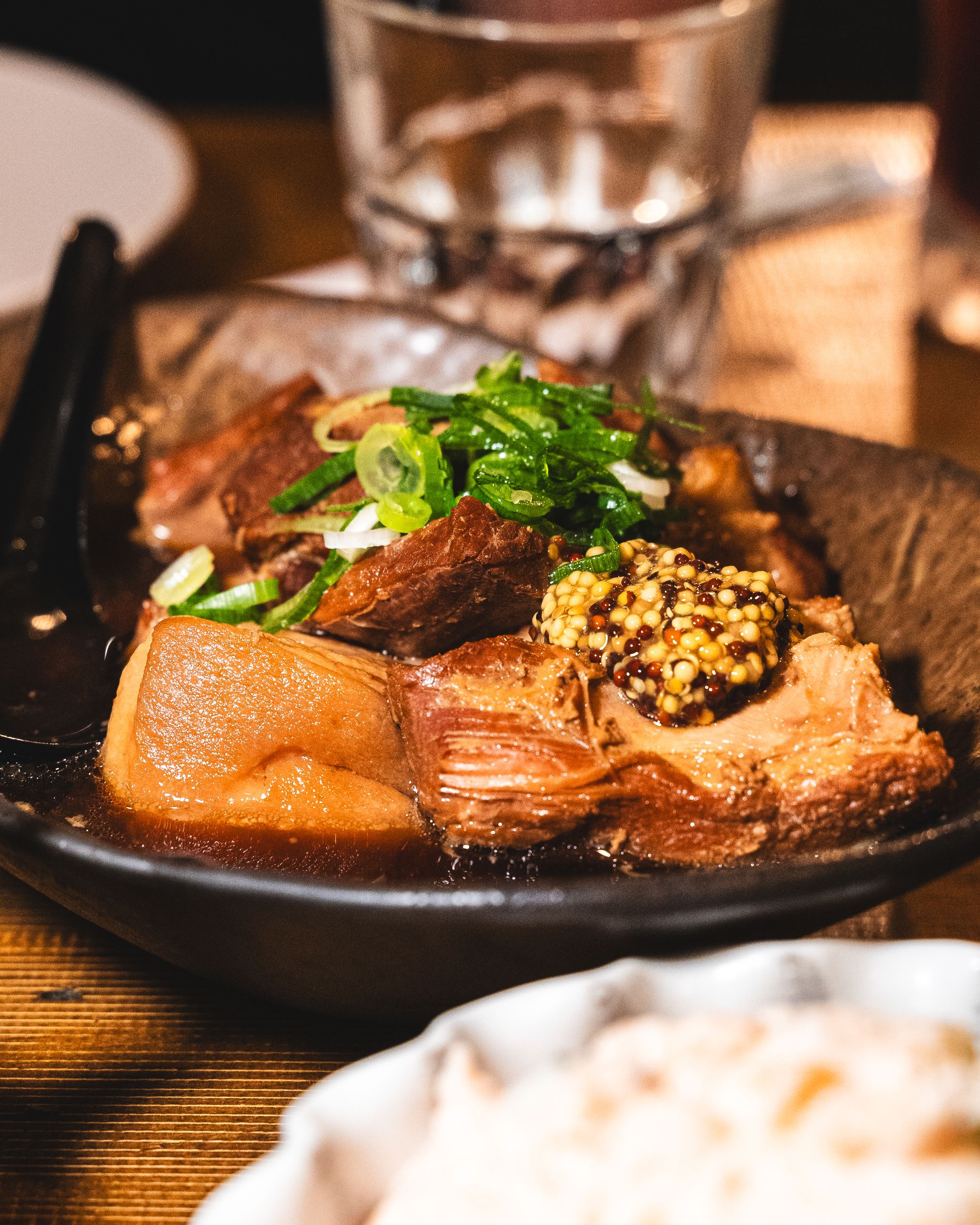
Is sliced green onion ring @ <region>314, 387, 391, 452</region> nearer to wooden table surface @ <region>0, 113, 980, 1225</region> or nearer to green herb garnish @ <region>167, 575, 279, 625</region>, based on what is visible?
green herb garnish @ <region>167, 575, 279, 625</region>

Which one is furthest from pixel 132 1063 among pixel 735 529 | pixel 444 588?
pixel 735 529

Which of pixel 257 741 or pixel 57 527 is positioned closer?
pixel 257 741

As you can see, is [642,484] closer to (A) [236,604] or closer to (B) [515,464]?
(B) [515,464]

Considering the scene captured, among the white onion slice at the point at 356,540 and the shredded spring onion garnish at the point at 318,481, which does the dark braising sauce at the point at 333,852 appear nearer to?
the white onion slice at the point at 356,540

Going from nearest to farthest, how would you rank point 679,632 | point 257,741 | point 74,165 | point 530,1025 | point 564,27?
point 530,1025 < point 679,632 < point 257,741 < point 564,27 < point 74,165

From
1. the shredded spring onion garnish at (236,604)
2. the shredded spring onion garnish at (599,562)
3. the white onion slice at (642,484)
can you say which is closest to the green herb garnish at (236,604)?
the shredded spring onion garnish at (236,604)

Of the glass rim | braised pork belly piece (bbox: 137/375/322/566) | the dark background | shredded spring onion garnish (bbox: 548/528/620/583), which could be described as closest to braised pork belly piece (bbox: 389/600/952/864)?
shredded spring onion garnish (bbox: 548/528/620/583)
